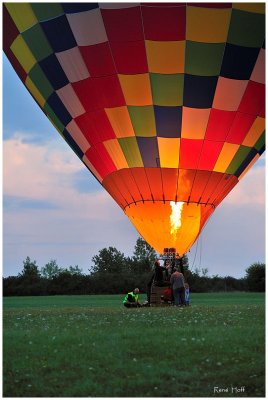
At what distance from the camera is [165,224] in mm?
15016

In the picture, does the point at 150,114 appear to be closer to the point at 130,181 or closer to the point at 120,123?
the point at 120,123

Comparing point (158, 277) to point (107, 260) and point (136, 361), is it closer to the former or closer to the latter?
point (136, 361)

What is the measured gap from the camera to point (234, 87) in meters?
14.2

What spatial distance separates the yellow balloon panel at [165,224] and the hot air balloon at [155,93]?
2 centimetres

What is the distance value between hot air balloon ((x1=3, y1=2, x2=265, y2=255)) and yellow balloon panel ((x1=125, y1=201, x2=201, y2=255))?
25 mm

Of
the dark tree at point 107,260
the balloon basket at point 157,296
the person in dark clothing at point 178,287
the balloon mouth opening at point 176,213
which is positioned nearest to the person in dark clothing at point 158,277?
the balloon basket at point 157,296

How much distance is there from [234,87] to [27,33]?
4737 millimetres

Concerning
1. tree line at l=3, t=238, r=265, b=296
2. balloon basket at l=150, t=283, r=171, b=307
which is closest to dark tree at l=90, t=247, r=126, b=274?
tree line at l=3, t=238, r=265, b=296

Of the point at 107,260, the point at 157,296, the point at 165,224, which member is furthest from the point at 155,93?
Answer: the point at 107,260

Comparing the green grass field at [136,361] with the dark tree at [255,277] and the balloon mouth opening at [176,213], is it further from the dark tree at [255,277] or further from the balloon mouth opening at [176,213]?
the dark tree at [255,277]

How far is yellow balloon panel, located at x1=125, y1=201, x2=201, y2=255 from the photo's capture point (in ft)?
49.2

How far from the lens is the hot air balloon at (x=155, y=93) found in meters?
13.2

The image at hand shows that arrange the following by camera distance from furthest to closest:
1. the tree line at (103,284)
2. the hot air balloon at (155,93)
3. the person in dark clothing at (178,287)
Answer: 1. the tree line at (103,284)
2. the person in dark clothing at (178,287)
3. the hot air balloon at (155,93)

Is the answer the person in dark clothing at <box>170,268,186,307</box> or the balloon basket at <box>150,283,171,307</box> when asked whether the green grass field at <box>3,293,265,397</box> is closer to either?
the person in dark clothing at <box>170,268,186,307</box>
